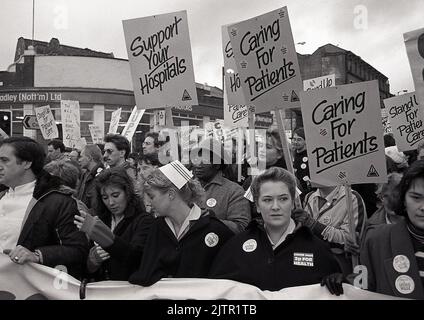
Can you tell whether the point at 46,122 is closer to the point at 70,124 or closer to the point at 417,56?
the point at 70,124

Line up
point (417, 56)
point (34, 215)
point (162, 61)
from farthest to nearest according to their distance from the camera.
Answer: point (162, 61) → point (417, 56) → point (34, 215)

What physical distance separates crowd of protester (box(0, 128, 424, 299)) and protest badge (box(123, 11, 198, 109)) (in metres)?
1.32

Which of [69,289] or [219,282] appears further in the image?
[69,289]

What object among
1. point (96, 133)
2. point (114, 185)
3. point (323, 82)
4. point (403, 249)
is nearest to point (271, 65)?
→ point (114, 185)

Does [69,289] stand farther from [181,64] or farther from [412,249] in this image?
[181,64]

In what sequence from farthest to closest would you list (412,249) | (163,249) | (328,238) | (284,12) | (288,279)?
(284,12), (328,238), (163,249), (288,279), (412,249)

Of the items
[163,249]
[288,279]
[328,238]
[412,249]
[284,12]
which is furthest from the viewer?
[284,12]

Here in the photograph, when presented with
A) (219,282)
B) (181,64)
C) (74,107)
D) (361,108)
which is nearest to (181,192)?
(219,282)

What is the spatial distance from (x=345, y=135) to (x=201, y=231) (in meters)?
1.19

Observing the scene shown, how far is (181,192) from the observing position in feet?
10.6

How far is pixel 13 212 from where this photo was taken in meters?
3.25

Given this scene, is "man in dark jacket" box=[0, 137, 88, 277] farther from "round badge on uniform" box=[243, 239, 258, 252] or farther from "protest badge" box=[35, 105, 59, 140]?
"protest badge" box=[35, 105, 59, 140]

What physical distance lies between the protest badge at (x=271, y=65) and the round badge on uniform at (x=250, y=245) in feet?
6.47

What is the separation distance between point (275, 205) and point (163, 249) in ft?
2.42
